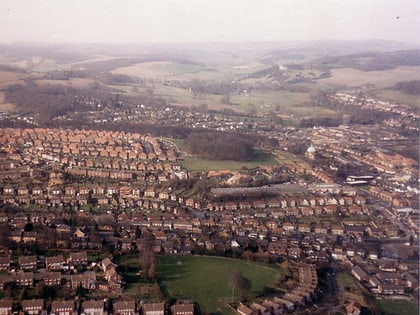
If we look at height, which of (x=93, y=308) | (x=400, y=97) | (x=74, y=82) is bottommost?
(x=93, y=308)

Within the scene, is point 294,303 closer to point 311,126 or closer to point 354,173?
point 354,173

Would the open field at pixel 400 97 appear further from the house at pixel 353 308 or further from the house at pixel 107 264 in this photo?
the house at pixel 107 264

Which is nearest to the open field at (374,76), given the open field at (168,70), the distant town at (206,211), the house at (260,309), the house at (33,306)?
the distant town at (206,211)

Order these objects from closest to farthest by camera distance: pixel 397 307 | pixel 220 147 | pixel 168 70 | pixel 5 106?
pixel 397 307
pixel 220 147
pixel 5 106
pixel 168 70

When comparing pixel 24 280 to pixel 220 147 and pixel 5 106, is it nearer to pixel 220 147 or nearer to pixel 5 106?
pixel 220 147

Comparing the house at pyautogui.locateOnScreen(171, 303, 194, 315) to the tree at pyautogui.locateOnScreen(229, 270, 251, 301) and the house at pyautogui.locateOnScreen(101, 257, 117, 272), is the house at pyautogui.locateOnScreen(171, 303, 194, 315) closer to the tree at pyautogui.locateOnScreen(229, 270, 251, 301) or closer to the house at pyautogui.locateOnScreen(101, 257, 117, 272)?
the tree at pyautogui.locateOnScreen(229, 270, 251, 301)

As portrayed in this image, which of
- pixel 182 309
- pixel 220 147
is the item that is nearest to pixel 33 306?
pixel 182 309

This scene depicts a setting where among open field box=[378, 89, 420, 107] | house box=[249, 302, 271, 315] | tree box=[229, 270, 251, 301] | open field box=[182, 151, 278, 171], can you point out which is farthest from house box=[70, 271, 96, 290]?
open field box=[378, 89, 420, 107]
